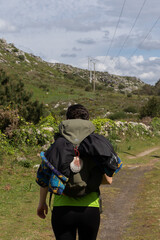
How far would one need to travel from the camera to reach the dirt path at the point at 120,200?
526cm

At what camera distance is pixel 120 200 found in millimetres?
7293

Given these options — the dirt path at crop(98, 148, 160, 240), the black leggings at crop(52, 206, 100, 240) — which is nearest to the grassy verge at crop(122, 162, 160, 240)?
the dirt path at crop(98, 148, 160, 240)

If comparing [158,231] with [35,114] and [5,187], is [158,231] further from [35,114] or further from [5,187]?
[35,114]

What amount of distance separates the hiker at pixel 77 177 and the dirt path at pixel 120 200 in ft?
8.53

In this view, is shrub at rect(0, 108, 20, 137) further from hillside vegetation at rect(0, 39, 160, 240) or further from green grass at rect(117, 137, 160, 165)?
green grass at rect(117, 137, 160, 165)

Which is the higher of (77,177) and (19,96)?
(77,177)

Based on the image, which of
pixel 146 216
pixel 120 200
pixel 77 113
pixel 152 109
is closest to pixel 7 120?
pixel 120 200

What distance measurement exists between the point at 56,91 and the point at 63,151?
54778 millimetres

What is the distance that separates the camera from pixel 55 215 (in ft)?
8.14

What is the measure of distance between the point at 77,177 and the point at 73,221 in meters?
0.36

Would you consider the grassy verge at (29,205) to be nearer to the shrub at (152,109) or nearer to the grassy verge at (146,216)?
the grassy verge at (146,216)

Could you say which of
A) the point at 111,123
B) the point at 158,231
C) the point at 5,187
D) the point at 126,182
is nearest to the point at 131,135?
the point at 111,123

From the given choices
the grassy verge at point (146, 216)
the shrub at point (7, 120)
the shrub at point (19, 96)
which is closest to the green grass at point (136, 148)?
the grassy verge at point (146, 216)

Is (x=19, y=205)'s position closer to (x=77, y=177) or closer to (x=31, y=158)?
(x=31, y=158)
